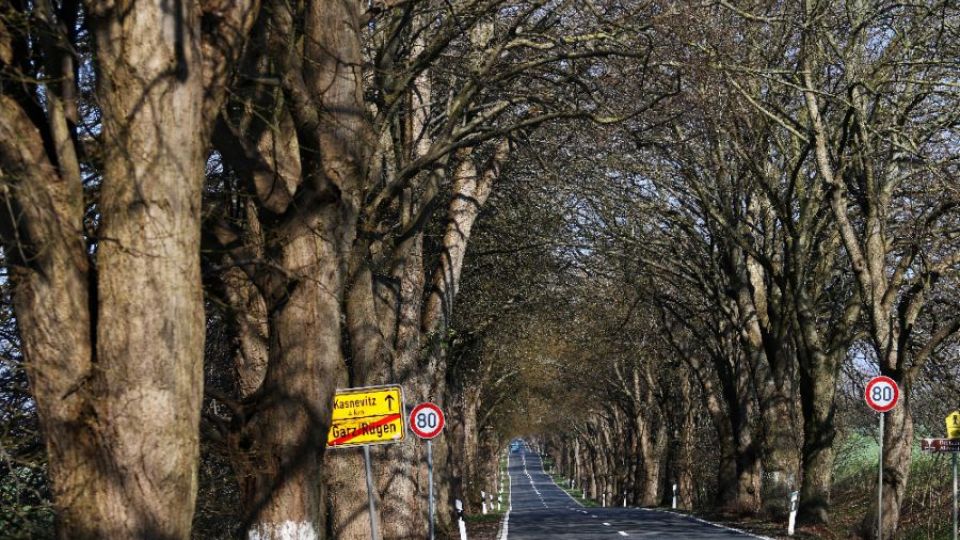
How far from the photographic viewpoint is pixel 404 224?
19.2 m

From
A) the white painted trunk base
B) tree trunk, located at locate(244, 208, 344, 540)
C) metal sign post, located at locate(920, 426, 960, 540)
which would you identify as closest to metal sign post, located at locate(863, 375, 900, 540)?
metal sign post, located at locate(920, 426, 960, 540)

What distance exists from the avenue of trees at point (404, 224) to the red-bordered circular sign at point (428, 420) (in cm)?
18

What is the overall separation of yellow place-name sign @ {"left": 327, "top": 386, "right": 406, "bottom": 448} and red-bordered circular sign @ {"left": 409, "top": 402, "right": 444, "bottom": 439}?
561cm

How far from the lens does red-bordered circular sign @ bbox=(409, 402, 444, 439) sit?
2002 centimetres

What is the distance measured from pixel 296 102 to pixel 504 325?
27581 mm

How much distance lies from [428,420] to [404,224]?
2984 millimetres

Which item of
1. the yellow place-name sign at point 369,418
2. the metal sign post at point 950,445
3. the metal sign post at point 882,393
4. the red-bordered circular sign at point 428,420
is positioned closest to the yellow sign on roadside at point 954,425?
the metal sign post at point 950,445

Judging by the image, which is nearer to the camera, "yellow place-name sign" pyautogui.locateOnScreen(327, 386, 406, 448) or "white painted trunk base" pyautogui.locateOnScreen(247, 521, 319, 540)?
"white painted trunk base" pyautogui.locateOnScreen(247, 521, 319, 540)

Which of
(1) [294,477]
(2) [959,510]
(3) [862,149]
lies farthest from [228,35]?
(2) [959,510]

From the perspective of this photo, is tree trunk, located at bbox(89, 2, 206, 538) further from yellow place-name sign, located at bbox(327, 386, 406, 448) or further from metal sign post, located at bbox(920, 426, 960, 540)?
metal sign post, located at bbox(920, 426, 960, 540)

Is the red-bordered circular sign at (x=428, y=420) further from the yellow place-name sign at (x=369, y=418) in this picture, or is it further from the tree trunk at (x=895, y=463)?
the tree trunk at (x=895, y=463)

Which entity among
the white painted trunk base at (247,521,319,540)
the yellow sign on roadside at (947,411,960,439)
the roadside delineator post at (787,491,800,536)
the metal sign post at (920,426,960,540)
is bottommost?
the roadside delineator post at (787,491,800,536)

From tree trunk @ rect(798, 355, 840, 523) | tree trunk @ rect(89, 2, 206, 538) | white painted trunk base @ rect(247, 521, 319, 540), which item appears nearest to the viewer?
tree trunk @ rect(89, 2, 206, 538)

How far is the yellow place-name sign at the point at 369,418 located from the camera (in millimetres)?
14188
